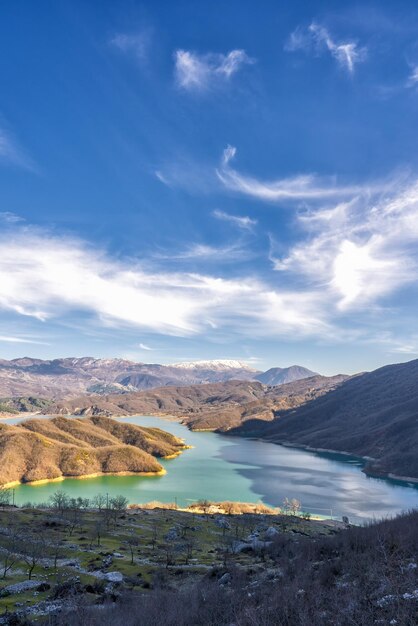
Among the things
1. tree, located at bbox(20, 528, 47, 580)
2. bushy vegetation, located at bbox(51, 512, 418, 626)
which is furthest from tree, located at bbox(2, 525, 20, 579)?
bushy vegetation, located at bbox(51, 512, 418, 626)

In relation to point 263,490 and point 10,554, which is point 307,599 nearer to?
point 10,554

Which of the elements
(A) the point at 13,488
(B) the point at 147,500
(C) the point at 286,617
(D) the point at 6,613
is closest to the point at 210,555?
(D) the point at 6,613

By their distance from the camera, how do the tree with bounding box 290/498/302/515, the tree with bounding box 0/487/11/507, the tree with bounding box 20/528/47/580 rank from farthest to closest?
the tree with bounding box 290/498/302/515 → the tree with bounding box 0/487/11/507 → the tree with bounding box 20/528/47/580

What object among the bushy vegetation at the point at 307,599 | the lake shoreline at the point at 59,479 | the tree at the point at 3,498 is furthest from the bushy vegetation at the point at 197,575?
the lake shoreline at the point at 59,479

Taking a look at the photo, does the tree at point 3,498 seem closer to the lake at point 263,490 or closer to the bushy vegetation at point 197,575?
the lake at point 263,490

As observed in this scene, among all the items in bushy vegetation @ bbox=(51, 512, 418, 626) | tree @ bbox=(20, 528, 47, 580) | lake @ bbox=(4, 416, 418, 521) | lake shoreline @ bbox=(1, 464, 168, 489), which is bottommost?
lake shoreline @ bbox=(1, 464, 168, 489)

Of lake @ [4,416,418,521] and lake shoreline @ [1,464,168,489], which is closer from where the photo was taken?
lake @ [4,416,418,521]

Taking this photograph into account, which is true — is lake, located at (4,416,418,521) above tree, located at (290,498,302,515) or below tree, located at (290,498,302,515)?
below

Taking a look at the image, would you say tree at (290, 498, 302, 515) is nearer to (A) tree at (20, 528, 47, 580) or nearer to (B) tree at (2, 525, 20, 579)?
(A) tree at (20, 528, 47, 580)

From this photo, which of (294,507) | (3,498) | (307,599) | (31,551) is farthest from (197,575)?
(3,498)

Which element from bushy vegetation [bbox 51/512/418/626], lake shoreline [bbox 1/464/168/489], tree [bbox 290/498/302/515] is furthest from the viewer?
lake shoreline [bbox 1/464/168/489]

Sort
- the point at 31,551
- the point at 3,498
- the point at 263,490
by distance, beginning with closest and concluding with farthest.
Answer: the point at 31,551
the point at 3,498
the point at 263,490
